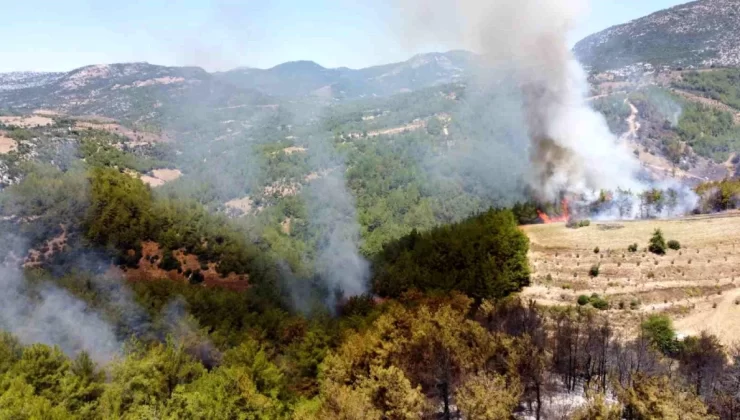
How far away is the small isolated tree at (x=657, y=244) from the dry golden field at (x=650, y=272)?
0.53m

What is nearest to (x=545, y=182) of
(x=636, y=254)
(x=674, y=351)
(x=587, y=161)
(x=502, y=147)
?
(x=587, y=161)

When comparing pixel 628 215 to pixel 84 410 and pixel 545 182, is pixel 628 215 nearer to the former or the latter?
pixel 545 182

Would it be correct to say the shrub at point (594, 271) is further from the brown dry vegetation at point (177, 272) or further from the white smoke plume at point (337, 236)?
the brown dry vegetation at point (177, 272)

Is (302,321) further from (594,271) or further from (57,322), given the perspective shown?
(594,271)

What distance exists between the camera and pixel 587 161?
6800 centimetres

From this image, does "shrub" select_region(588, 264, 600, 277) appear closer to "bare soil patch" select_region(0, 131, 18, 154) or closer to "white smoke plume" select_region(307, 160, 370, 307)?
"white smoke plume" select_region(307, 160, 370, 307)

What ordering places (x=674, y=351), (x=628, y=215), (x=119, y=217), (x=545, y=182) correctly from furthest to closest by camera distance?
(x=545, y=182), (x=119, y=217), (x=628, y=215), (x=674, y=351)

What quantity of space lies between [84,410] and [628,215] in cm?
5778

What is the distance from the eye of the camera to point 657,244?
47.0 metres

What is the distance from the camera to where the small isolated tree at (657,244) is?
4691 cm

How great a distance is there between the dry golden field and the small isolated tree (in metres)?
Answer: 0.53

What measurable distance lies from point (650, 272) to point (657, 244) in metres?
3.42

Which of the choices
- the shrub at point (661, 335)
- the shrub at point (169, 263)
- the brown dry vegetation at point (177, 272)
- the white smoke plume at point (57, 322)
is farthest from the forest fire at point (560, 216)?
the white smoke plume at point (57, 322)

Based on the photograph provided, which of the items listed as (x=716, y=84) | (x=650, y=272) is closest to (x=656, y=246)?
(x=650, y=272)
